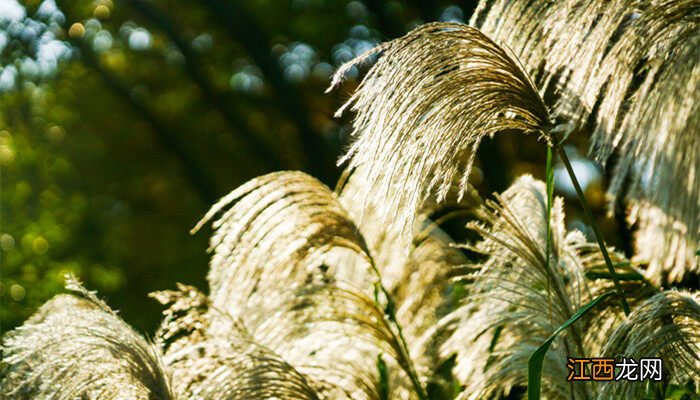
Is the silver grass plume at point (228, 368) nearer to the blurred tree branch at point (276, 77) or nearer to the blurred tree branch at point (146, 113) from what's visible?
the blurred tree branch at point (276, 77)

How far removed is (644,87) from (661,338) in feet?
1.68

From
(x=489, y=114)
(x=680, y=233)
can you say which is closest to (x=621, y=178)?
(x=680, y=233)

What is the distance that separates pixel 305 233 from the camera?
2.50 m

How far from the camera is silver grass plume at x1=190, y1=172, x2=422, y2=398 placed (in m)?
2.48

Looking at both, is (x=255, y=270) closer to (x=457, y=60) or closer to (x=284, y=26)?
(x=457, y=60)

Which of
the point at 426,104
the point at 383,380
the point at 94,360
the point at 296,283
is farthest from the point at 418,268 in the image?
the point at 426,104

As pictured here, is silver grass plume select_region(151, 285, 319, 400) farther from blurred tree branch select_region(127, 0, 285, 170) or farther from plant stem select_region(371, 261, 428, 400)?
blurred tree branch select_region(127, 0, 285, 170)

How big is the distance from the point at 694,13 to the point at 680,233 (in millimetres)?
427

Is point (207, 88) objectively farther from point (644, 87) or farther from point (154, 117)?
point (644, 87)

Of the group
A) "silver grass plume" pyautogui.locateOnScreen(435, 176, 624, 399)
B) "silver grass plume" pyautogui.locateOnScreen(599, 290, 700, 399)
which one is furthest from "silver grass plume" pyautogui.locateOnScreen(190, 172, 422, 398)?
"silver grass plume" pyautogui.locateOnScreen(599, 290, 700, 399)

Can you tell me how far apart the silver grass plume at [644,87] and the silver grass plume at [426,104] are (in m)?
0.16

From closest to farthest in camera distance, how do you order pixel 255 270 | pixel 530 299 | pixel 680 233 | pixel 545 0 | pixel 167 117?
pixel 680 233, pixel 545 0, pixel 530 299, pixel 255 270, pixel 167 117

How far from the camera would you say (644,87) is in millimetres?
1718

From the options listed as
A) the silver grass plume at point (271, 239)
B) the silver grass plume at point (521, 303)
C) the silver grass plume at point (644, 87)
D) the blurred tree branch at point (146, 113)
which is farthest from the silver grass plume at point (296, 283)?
the blurred tree branch at point (146, 113)
